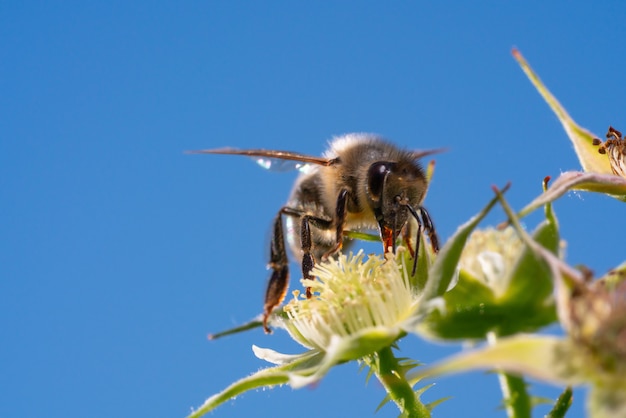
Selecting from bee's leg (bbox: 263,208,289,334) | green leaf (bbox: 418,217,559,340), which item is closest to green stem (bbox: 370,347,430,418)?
green leaf (bbox: 418,217,559,340)

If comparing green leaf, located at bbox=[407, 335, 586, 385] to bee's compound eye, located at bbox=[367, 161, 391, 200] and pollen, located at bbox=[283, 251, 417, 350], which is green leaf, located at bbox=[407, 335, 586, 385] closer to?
pollen, located at bbox=[283, 251, 417, 350]

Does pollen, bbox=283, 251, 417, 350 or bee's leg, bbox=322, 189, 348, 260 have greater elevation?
bee's leg, bbox=322, 189, 348, 260

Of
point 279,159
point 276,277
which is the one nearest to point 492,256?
point 276,277

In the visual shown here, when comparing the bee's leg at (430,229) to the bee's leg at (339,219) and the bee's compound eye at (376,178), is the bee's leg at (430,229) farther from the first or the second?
the bee's leg at (339,219)

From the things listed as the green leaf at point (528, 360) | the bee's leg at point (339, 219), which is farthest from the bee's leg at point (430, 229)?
the green leaf at point (528, 360)

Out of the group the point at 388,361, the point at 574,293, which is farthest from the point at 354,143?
the point at 574,293

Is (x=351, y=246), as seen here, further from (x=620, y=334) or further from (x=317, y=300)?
(x=620, y=334)
